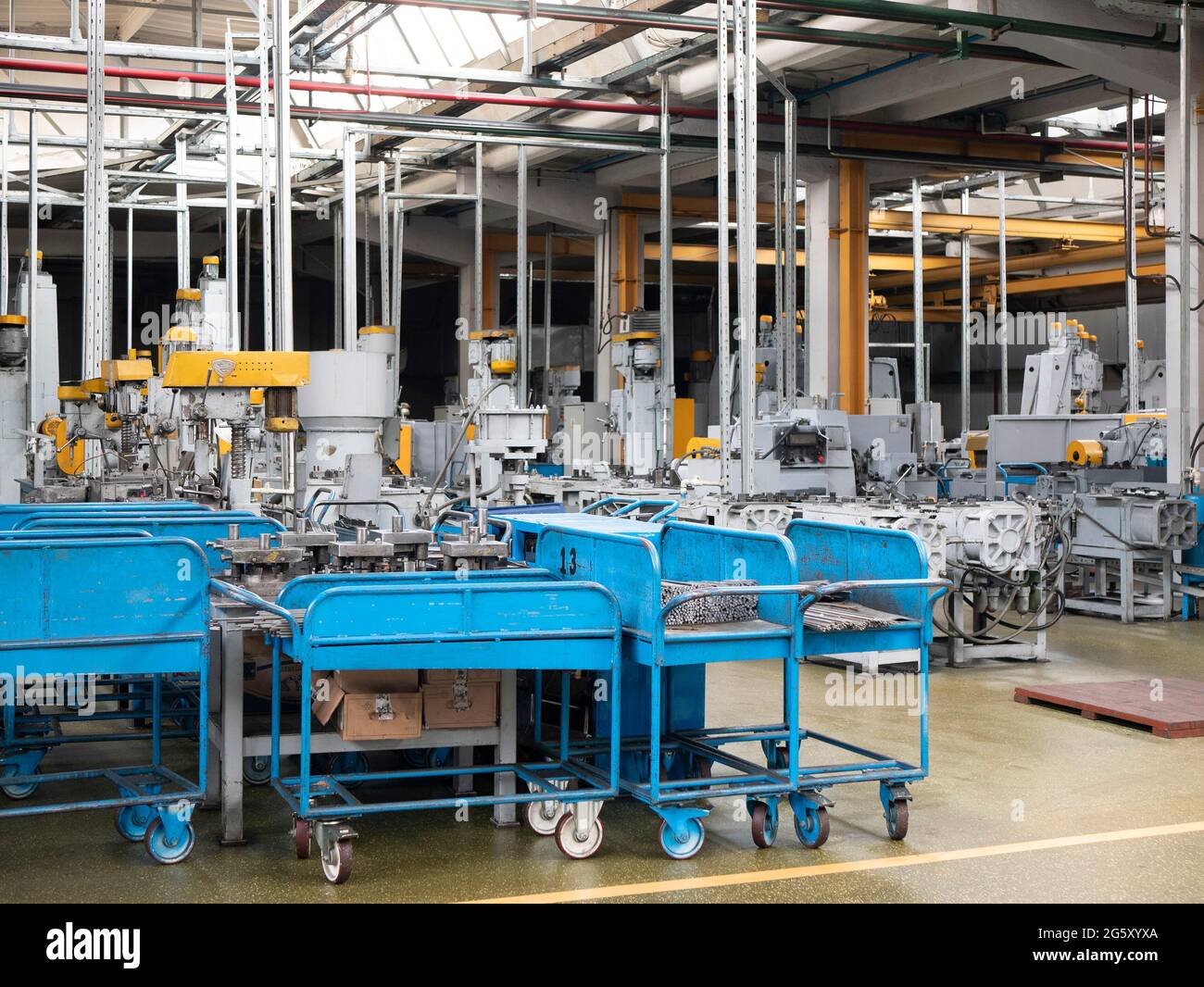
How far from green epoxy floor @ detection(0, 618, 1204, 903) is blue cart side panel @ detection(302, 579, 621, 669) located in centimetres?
62

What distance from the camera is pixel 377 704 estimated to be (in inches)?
163

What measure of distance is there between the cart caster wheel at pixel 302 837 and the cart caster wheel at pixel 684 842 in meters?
1.06

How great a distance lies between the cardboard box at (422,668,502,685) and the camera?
4254 millimetres

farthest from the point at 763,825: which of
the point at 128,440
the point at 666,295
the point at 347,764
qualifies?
the point at 666,295

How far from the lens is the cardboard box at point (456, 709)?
426 cm

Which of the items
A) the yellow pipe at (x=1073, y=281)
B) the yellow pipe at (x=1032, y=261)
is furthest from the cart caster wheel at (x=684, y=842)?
the yellow pipe at (x=1073, y=281)

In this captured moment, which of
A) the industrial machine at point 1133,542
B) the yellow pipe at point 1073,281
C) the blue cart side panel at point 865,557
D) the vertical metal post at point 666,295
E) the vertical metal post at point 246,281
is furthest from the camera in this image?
the yellow pipe at point 1073,281

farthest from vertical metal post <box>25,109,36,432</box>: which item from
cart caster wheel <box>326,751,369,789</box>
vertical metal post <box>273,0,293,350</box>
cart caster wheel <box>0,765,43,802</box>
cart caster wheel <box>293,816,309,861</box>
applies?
cart caster wheel <box>293,816,309,861</box>

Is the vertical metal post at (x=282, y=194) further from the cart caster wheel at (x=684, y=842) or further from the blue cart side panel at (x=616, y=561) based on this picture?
the cart caster wheel at (x=684, y=842)

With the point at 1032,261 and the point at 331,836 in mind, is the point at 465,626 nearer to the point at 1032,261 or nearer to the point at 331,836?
the point at 331,836

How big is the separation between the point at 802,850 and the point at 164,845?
6.30ft

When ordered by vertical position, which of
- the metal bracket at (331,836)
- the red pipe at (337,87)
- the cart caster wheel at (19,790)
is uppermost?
the red pipe at (337,87)

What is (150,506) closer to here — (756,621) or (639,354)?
(756,621)

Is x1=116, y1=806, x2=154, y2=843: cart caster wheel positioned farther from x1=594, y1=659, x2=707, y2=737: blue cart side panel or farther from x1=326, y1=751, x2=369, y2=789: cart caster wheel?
x1=594, y1=659, x2=707, y2=737: blue cart side panel
